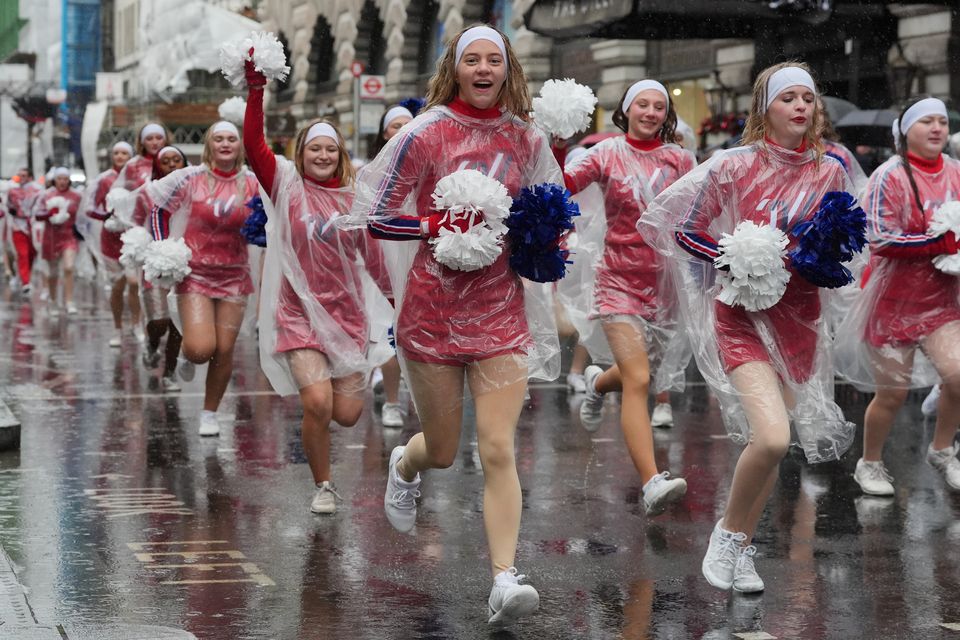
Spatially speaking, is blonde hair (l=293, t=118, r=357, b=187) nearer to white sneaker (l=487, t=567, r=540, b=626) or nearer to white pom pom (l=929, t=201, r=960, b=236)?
white pom pom (l=929, t=201, r=960, b=236)

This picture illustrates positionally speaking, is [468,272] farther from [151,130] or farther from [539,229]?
[151,130]

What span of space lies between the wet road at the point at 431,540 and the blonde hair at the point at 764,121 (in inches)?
65.0

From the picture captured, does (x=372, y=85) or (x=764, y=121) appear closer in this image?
(x=764, y=121)

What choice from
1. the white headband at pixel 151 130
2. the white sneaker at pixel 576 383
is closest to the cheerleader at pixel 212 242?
the white headband at pixel 151 130

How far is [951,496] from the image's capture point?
27.2ft

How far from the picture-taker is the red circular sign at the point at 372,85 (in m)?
27.3

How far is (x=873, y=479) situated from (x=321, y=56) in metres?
39.3

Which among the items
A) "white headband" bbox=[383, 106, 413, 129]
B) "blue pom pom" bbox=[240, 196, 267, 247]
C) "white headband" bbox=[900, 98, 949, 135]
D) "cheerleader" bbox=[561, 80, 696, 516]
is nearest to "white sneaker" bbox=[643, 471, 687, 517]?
"cheerleader" bbox=[561, 80, 696, 516]

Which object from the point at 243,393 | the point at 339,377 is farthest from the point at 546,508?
the point at 243,393

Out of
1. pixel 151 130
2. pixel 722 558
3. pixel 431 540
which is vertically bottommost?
pixel 431 540

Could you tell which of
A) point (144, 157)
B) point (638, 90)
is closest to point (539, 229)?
point (638, 90)

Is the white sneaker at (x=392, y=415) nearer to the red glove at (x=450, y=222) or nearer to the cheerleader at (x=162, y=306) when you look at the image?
the cheerleader at (x=162, y=306)

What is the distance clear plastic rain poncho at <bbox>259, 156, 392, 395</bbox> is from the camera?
807 cm

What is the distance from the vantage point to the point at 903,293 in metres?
8.21
